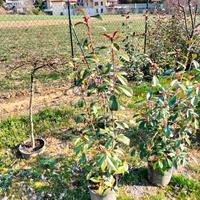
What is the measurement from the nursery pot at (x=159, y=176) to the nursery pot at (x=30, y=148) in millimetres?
1344

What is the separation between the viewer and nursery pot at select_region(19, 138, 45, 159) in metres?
3.41

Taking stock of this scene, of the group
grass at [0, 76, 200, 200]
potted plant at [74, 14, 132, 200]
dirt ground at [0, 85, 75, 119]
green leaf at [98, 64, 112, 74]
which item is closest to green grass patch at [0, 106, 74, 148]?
grass at [0, 76, 200, 200]

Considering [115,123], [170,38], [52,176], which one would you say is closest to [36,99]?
[52,176]

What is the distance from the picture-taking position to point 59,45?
10.7 meters

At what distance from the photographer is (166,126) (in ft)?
8.43

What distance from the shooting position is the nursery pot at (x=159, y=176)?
2.85 meters

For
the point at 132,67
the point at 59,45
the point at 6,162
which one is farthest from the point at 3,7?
the point at 6,162

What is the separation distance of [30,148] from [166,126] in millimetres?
1758

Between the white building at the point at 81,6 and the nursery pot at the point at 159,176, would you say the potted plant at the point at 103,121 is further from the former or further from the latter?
the white building at the point at 81,6

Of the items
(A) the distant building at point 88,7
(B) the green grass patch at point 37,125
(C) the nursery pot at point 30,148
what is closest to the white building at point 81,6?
(A) the distant building at point 88,7

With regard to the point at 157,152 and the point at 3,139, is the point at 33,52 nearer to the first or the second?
the point at 3,139

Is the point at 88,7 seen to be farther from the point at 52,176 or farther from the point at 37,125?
the point at 52,176

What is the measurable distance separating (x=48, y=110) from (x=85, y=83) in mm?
1922

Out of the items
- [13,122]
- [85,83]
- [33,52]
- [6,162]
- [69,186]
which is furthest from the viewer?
[33,52]
